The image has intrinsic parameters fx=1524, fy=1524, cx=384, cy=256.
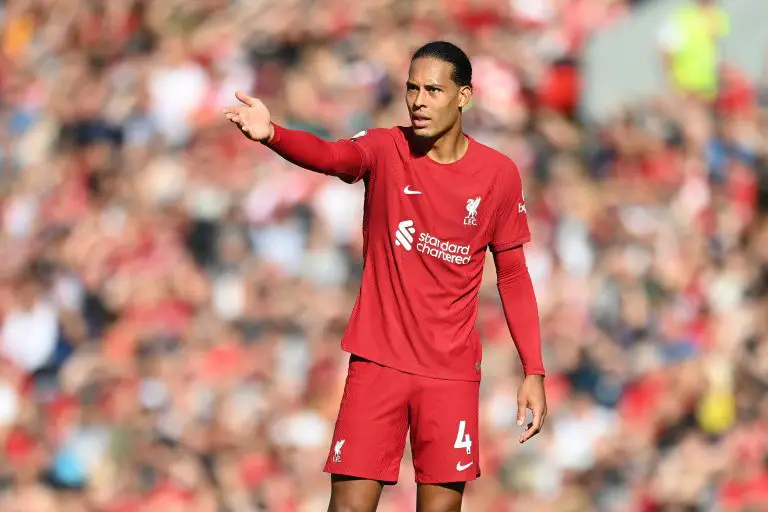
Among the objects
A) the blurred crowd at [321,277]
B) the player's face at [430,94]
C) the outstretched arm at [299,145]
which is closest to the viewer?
the outstretched arm at [299,145]

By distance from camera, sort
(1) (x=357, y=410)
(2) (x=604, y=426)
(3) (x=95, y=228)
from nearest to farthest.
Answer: (1) (x=357, y=410) → (2) (x=604, y=426) → (3) (x=95, y=228)

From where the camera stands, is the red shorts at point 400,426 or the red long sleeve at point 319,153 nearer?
the red long sleeve at point 319,153

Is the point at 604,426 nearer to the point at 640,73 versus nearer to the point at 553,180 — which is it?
the point at 553,180

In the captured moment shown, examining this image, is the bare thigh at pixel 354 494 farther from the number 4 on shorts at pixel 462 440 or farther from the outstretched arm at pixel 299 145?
the outstretched arm at pixel 299 145

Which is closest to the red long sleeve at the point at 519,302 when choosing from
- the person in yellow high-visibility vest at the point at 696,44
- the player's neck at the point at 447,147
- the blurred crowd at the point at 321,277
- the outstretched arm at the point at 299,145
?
the player's neck at the point at 447,147

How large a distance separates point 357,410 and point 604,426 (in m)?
3.27

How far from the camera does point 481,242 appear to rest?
5078mm

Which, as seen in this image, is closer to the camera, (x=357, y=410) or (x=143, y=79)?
(x=357, y=410)

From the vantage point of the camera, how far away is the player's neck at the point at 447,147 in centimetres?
500

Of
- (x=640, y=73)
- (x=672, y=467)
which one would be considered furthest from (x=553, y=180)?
(x=672, y=467)

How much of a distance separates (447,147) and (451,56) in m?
0.31

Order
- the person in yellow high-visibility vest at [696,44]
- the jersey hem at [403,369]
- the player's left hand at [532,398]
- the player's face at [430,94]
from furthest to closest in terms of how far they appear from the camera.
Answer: the person in yellow high-visibility vest at [696,44]
the player's left hand at [532,398]
the jersey hem at [403,369]
the player's face at [430,94]

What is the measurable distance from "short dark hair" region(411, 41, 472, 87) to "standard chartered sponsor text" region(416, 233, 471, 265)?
1.67 ft

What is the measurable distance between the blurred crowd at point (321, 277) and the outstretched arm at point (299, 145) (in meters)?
3.33
